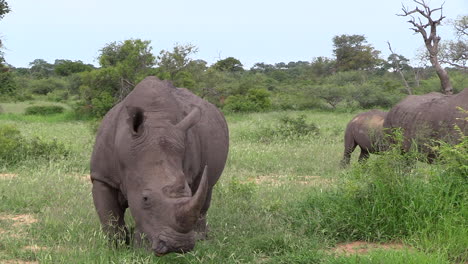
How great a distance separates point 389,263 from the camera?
13.8 ft

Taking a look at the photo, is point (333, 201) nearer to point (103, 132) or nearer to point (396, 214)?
point (396, 214)

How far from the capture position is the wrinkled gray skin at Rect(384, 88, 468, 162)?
7.70 m

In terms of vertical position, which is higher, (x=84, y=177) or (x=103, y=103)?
(x=103, y=103)

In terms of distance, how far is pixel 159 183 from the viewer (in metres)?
3.83

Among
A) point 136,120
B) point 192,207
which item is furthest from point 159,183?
point 136,120

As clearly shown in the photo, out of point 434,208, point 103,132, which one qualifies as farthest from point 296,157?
point 103,132

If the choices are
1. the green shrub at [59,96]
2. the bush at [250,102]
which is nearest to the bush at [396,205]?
the bush at [250,102]

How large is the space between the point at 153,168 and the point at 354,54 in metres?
50.5

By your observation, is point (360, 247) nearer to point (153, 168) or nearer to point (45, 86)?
point (153, 168)

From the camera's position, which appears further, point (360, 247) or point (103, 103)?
point (103, 103)

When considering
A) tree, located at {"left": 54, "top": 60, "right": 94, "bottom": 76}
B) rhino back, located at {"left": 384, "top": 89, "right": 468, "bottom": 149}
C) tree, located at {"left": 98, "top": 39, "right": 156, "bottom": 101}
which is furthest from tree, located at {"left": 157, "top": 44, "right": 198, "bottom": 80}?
tree, located at {"left": 54, "top": 60, "right": 94, "bottom": 76}

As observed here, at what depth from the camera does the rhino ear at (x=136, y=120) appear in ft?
13.5

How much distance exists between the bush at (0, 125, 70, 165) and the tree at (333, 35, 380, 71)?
44.1m

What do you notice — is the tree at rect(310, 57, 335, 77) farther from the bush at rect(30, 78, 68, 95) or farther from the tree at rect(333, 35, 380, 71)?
the bush at rect(30, 78, 68, 95)
